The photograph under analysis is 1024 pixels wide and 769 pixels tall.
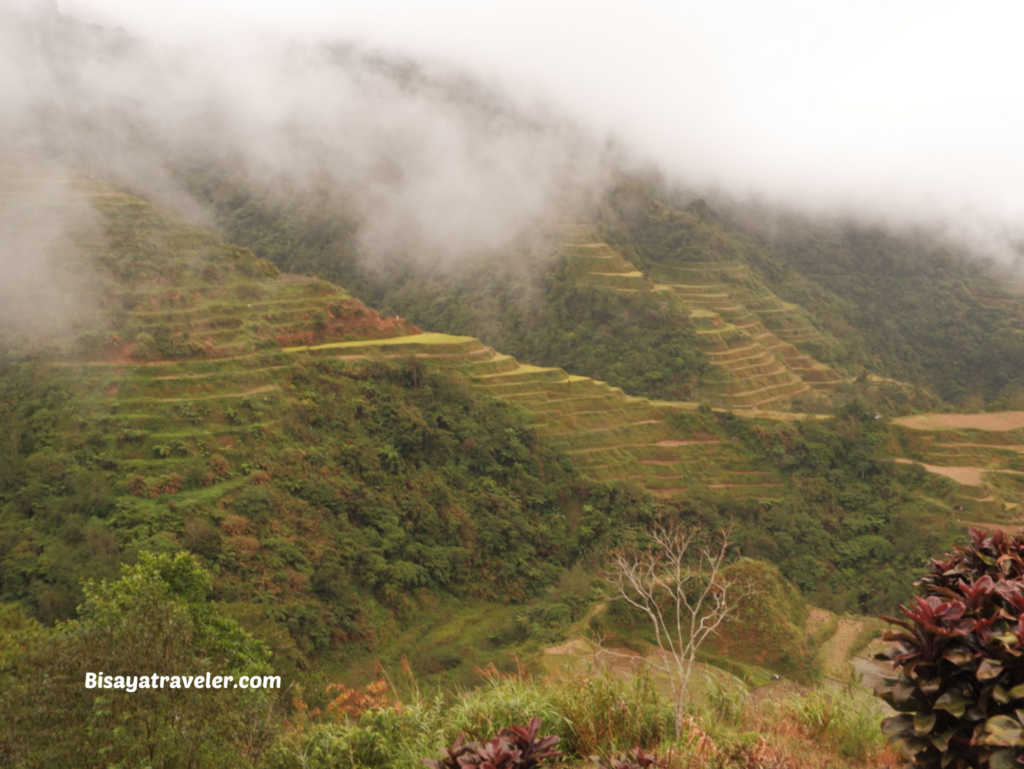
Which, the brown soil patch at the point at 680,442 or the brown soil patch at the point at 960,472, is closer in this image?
the brown soil patch at the point at 960,472

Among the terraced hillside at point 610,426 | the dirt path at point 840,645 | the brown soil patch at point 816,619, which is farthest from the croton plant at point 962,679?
the terraced hillside at point 610,426

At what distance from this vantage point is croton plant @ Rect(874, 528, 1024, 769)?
3.22 m

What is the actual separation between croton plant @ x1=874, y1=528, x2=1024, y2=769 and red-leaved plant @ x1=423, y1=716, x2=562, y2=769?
195cm

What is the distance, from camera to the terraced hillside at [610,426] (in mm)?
31109

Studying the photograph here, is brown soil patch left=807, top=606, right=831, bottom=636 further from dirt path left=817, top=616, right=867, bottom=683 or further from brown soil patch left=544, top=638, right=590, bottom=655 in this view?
brown soil patch left=544, top=638, right=590, bottom=655

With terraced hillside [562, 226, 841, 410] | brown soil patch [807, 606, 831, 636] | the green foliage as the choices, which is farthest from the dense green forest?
brown soil patch [807, 606, 831, 636]

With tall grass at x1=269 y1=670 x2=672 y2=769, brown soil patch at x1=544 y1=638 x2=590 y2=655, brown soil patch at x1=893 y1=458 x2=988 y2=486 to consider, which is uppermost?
tall grass at x1=269 y1=670 x2=672 y2=769

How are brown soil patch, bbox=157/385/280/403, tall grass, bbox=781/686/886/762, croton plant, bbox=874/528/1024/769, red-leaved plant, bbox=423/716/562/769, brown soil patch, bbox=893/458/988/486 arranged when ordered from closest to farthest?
1. croton plant, bbox=874/528/1024/769
2. red-leaved plant, bbox=423/716/562/769
3. tall grass, bbox=781/686/886/762
4. brown soil patch, bbox=157/385/280/403
5. brown soil patch, bbox=893/458/988/486

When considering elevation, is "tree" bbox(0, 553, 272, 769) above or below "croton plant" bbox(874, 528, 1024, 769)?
below

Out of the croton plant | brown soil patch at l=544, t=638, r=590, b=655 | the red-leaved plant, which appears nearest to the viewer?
the croton plant

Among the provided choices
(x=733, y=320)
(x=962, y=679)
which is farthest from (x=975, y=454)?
(x=962, y=679)

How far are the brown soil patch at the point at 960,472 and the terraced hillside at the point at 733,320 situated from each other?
9086 millimetres

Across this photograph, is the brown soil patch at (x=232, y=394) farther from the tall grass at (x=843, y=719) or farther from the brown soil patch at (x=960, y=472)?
the brown soil patch at (x=960, y=472)

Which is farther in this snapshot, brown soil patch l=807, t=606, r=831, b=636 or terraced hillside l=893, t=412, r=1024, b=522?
terraced hillside l=893, t=412, r=1024, b=522
